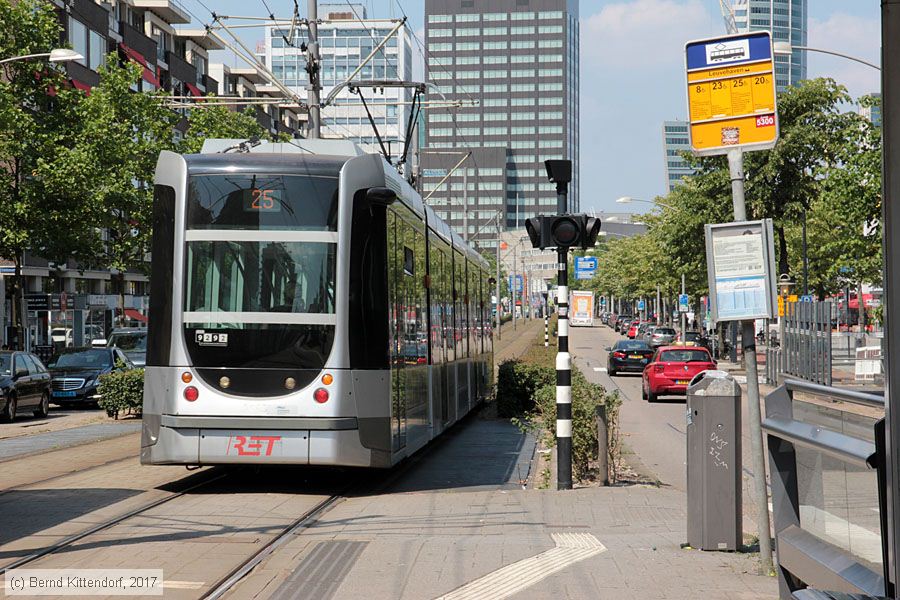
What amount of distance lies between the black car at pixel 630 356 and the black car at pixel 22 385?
74.6 ft

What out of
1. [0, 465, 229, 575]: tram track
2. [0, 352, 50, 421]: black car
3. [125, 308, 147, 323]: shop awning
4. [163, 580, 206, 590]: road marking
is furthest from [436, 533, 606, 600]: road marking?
[125, 308, 147, 323]: shop awning

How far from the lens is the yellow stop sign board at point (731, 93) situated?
26.7ft

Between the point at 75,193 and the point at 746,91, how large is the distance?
30628mm

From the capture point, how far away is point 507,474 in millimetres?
15250

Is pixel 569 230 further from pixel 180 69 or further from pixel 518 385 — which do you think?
pixel 180 69

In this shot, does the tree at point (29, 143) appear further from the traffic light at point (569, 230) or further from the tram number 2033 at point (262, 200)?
the traffic light at point (569, 230)

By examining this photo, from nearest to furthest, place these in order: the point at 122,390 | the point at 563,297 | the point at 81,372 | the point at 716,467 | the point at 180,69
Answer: the point at 716,467 → the point at 563,297 → the point at 122,390 → the point at 81,372 → the point at 180,69

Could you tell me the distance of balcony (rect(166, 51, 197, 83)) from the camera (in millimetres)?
77625

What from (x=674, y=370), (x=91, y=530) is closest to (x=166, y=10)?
(x=674, y=370)

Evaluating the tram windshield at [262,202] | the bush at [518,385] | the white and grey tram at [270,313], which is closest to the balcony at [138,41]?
the bush at [518,385]

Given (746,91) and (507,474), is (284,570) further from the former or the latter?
(507,474)

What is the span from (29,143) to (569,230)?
2728 centimetres

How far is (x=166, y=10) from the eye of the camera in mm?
74750

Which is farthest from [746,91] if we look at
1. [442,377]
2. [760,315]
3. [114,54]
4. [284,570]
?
[114,54]
